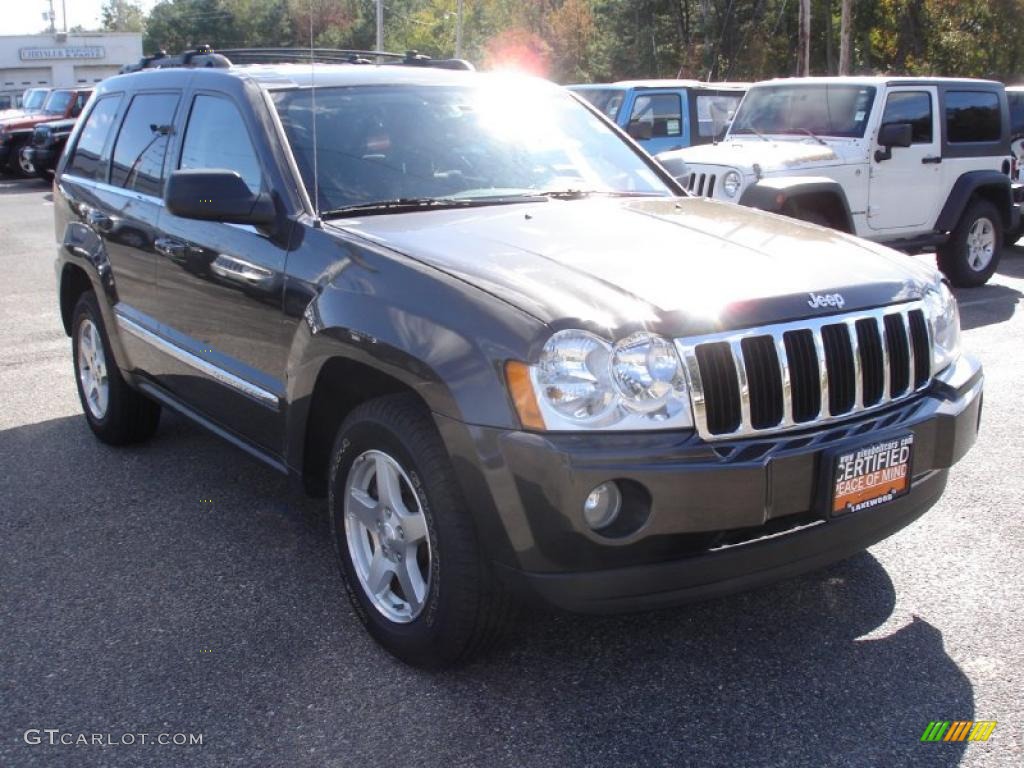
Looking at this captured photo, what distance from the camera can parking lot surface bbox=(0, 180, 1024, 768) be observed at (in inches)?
117

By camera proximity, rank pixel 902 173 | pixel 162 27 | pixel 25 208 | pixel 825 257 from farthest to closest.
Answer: pixel 162 27
pixel 25 208
pixel 902 173
pixel 825 257

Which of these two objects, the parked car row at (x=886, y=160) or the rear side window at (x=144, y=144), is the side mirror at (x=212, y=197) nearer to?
the rear side window at (x=144, y=144)

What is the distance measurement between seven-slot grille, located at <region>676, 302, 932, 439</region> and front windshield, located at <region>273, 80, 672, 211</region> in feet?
4.79

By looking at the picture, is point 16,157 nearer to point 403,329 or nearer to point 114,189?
point 114,189

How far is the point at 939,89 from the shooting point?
1042 centimetres

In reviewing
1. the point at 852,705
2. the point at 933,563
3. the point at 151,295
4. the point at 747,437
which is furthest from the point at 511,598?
the point at 151,295

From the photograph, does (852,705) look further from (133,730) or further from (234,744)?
(133,730)

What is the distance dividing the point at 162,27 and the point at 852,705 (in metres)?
83.5

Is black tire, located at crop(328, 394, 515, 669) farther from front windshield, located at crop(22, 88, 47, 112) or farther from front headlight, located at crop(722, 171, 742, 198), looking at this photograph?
front windshield, located at crop(22, 88, 47, 112)

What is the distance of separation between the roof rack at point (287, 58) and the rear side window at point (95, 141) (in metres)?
0.21

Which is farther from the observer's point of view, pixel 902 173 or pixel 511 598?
pixel 902 173

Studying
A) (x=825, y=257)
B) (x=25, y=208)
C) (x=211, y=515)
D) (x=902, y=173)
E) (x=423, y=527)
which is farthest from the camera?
(x=25, y=208)

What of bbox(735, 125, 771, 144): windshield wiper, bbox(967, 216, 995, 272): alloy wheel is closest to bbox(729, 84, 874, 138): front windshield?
bbox(735, 125, 771, 144): windshield wiper

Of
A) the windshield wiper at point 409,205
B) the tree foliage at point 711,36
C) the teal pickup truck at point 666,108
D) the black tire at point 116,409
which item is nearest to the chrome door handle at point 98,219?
the black tire at point 116,409
